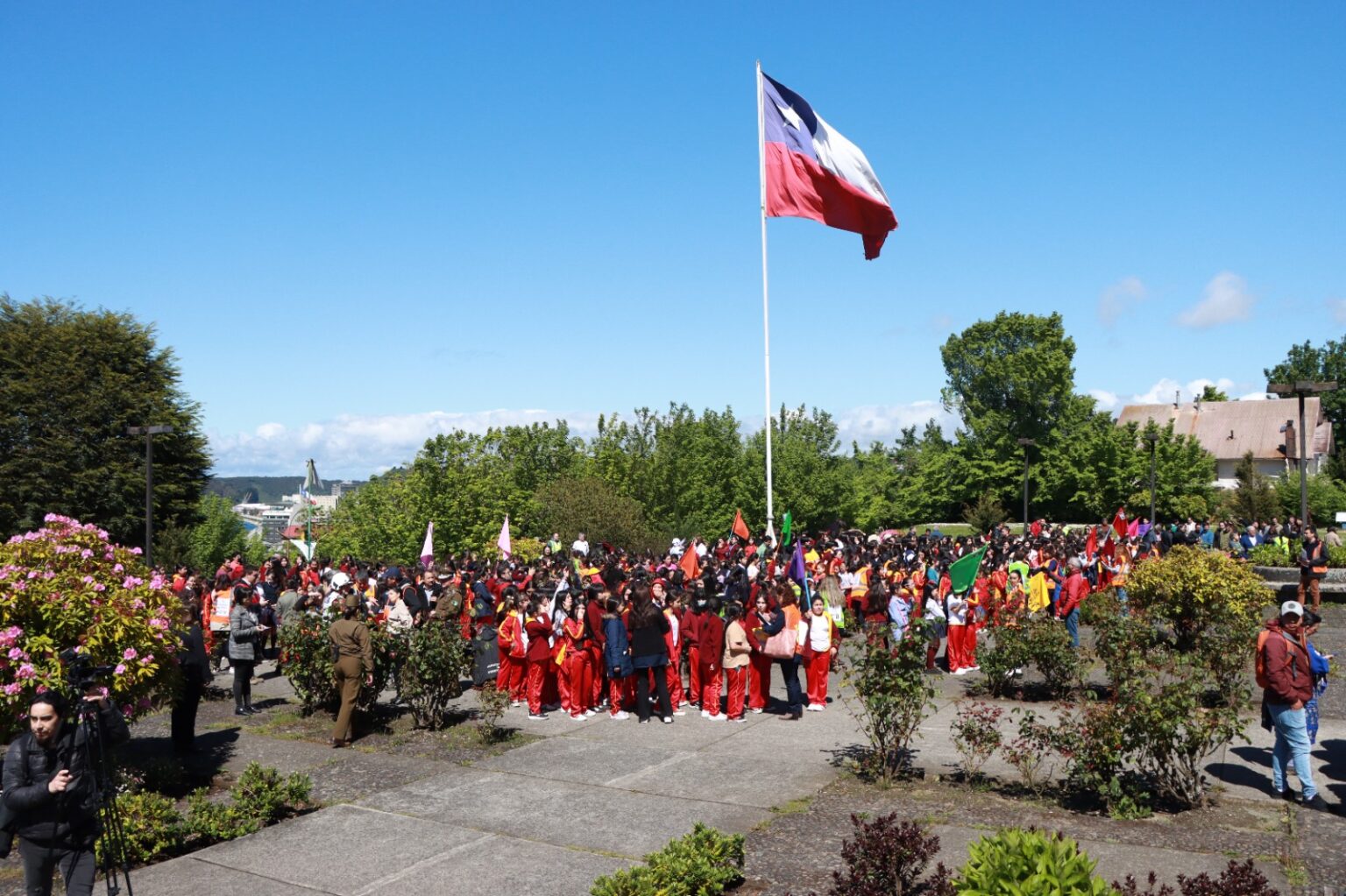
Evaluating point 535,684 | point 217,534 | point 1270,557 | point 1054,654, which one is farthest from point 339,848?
point 217,534

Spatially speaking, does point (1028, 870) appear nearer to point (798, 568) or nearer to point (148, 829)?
point (148, 829)

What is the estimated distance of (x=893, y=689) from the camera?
30.1 feet

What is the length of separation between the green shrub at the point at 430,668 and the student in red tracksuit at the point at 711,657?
2.71m

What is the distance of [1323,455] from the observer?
73438mm

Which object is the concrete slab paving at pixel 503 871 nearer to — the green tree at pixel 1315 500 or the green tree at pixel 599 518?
the green tree at pixel 599 518

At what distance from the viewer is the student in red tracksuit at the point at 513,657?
1328 cm

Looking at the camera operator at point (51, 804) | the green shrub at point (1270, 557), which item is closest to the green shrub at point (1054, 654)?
the camera operator at point (51, 804)

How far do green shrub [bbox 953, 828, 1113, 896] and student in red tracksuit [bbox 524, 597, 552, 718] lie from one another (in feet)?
26.3

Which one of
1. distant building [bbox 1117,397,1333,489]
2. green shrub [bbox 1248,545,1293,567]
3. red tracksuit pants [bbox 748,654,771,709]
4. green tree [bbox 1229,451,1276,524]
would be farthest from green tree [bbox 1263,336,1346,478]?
red tracksuit pants [bbox 748,654,771,709]

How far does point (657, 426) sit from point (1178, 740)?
44573mm

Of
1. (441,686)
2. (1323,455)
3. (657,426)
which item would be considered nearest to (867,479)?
(657,426)

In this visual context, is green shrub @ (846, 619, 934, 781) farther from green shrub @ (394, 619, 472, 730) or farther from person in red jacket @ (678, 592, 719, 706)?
green shrub @ (394, 619, 472, 730)

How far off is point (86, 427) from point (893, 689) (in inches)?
1545

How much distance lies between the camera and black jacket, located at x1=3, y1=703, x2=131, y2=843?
18.0 ft
